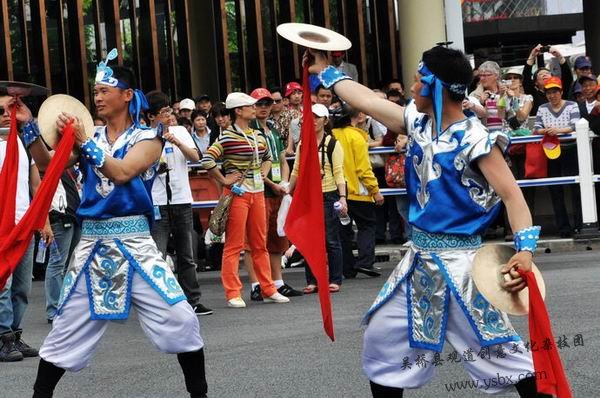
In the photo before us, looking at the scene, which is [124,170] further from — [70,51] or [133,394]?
[70,51]

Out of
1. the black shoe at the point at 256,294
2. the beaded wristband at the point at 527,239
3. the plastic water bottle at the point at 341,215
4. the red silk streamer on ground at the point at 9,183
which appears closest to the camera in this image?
the beaded wristband at the point at 527,239

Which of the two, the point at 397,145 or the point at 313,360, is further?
the point at 397,145

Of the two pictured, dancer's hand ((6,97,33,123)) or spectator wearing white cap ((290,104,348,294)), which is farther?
spectator wearing white cap ((290,104,348,294))

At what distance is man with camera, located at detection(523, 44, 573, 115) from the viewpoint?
50.7 feet

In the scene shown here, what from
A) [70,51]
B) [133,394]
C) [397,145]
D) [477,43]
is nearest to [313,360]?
[133,394]

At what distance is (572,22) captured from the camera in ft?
103

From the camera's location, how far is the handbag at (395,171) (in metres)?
14.7

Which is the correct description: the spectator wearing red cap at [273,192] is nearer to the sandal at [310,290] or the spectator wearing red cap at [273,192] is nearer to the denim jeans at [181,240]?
the sandal at [310,290]

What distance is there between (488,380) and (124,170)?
6.83 ft

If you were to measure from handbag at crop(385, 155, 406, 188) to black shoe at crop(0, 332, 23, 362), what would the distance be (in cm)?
666

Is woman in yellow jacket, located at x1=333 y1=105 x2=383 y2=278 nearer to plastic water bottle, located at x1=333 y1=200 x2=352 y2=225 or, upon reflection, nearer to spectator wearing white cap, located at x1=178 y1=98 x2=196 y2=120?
plastic water bottle, located at x1=333 y1=200 x2=352 y2=225

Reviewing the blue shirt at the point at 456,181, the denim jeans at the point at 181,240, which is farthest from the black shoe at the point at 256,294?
the blue shirt at the point at 456,181

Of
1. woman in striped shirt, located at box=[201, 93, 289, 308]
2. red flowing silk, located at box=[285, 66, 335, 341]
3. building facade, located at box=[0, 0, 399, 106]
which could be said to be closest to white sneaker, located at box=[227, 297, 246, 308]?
woman in striped shirt, located at box=[201, 93, 289, 308]

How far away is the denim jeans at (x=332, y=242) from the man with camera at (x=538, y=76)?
13.1 feet
